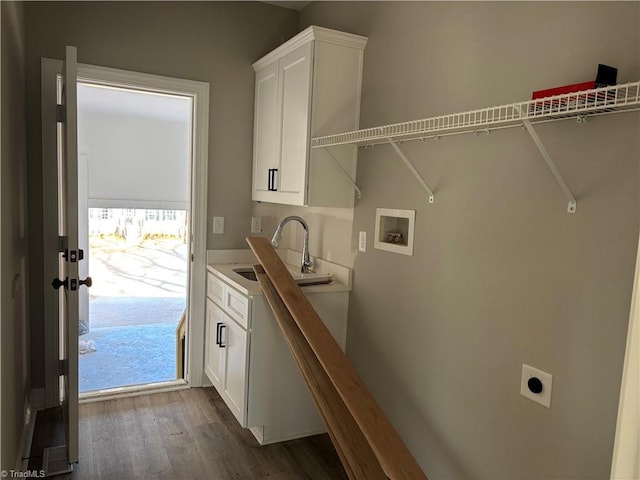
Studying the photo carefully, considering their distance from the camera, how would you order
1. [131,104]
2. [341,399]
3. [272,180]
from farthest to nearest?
[131,104]
[272,180]
[341,399]

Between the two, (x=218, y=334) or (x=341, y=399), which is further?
(x=218, y=334)

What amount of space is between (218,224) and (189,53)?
1.15m

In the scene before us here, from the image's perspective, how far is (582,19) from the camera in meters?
1.42

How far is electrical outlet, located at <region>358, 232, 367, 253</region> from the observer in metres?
2.52

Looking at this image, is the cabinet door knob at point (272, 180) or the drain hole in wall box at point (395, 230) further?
the cabinet door knob at point (272, 180)

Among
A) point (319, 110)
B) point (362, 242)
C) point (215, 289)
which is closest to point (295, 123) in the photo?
point (319, 110)

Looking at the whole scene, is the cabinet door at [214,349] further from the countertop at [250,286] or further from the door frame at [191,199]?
the countertop at [250,286]

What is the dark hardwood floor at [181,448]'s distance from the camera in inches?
91.2

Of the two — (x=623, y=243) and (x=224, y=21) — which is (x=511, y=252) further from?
(x=224, y=21)

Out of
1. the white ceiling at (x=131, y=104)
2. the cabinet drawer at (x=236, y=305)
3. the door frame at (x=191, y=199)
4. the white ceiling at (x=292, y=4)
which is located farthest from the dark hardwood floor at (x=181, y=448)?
the white ceiling at (x=131, y=104)

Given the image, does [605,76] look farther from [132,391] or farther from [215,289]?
[132,391]

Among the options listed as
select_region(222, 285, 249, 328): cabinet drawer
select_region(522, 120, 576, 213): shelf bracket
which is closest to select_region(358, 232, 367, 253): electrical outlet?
select_region(222, 285, 249, 328): cabinet drawer

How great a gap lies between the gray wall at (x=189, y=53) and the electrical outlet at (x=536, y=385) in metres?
2.24

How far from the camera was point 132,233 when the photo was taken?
7457mm
